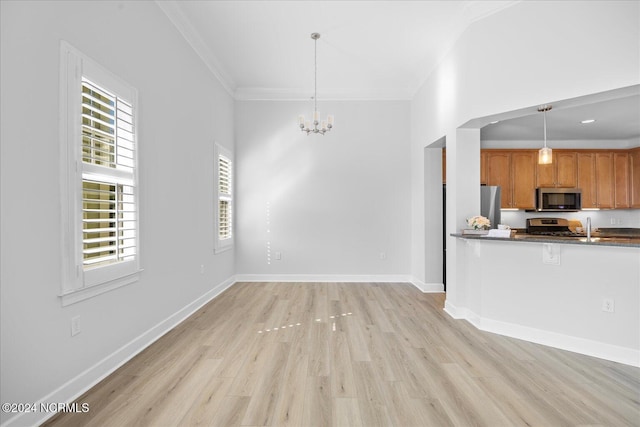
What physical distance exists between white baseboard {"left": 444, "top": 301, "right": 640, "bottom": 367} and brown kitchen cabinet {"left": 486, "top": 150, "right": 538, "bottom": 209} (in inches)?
136

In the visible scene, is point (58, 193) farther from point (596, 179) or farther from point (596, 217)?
point (596, 217)

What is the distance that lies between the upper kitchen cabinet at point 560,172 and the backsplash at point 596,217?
670 mm

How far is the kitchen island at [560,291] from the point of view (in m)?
2.63

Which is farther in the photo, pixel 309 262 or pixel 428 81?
pixel 309 262

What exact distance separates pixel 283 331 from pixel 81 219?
7.03 feet

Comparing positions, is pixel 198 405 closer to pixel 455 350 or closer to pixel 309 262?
pixel 455 350

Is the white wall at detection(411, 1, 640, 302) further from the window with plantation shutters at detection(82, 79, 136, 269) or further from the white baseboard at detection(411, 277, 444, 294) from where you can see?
the window with plantation shutters at detection(82, 79, 136, 269)

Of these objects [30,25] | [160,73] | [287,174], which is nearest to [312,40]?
[160,73]

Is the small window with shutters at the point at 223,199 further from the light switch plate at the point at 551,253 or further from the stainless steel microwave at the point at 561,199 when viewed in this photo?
the stainless steel microwave at the point at 561,199

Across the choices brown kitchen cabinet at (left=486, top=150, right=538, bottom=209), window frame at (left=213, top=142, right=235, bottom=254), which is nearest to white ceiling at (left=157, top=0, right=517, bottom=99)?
window frame at (left=213, top=142, right=235, bottom=254)

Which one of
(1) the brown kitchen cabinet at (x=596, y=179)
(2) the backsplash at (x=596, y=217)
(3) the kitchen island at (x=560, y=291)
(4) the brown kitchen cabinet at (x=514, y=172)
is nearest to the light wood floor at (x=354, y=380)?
(3) the kitchen island at (x=560, y=291)

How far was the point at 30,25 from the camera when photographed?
1.74 metres

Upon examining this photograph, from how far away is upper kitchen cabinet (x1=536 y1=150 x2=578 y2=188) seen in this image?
19.8ft

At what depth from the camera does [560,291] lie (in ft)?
9.69
